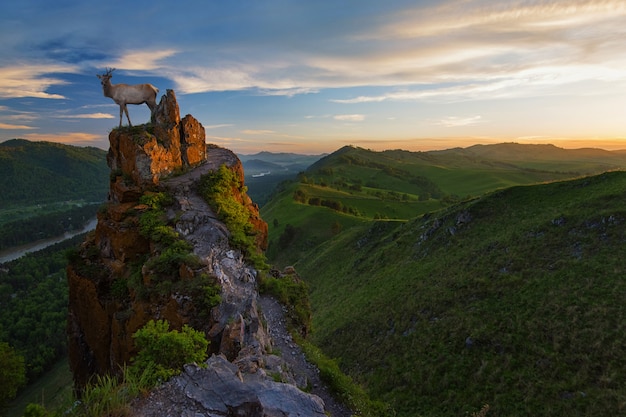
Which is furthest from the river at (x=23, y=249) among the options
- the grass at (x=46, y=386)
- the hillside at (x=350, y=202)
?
the hillside at (x=350, y=202)

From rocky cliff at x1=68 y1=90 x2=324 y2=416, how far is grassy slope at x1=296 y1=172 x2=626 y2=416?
14.7m

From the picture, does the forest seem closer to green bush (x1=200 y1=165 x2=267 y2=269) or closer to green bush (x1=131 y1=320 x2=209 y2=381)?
green bush (x1=200 y1=165 x2=267 y2=269)

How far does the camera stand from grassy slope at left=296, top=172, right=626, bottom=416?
2036 centimetres

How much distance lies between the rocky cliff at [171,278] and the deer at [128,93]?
973 mm

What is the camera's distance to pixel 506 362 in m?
22.4

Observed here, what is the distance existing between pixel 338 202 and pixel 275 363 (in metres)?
104

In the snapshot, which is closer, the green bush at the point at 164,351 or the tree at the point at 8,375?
the green bush at the point at 164,351

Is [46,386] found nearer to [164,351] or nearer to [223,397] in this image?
[164,351]

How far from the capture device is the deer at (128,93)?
21.7m

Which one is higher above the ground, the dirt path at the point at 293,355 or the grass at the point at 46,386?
the dirt path at the point at 293,355

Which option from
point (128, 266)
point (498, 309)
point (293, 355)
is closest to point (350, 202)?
point (498, 309)

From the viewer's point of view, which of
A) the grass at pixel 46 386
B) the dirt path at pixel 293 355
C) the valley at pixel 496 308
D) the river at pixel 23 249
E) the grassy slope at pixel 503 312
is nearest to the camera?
the dirt path at pixel 293 355

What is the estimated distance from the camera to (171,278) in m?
14.7

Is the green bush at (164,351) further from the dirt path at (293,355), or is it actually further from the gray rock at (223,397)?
the dirt path at (293,355)
